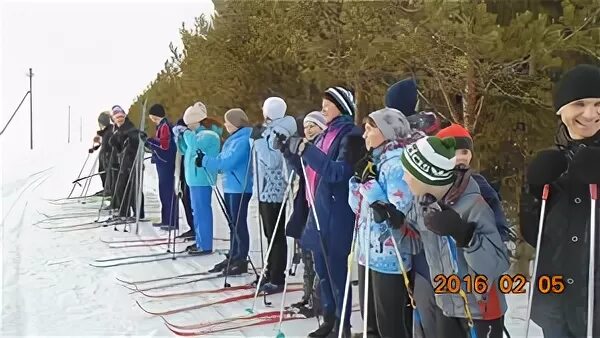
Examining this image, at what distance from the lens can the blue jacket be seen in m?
3.76

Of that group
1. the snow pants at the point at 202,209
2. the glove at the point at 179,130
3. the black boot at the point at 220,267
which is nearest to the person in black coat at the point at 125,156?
the glove at the point at 179,130

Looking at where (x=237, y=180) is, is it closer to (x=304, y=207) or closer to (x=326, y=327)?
(x=304, y=207)

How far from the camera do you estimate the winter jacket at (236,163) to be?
Result: 19.1 feet

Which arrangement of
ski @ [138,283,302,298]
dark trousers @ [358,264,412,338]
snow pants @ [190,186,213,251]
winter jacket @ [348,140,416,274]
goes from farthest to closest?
snow pants @ [190,186,213,251] < ski @ [138,283,302,298] < dark trousers @ [358,264,412,338] < winter jacket @ [348,140,416,274]

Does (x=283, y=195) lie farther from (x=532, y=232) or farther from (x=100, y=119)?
(x=100, y=119)

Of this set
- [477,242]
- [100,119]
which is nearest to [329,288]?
[477,242]

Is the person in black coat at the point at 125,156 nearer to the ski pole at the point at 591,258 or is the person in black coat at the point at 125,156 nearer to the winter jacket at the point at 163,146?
the winter jacket at the point at 163,146

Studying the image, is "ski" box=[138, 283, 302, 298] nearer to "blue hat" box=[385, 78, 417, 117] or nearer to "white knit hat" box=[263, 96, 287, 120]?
"white knit hat" box=[263, 96, 287, 120]

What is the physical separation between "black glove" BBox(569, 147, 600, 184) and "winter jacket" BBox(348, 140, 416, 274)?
81 centimetres

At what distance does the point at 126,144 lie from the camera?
9148 millimetres

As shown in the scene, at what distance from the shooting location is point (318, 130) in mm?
4543

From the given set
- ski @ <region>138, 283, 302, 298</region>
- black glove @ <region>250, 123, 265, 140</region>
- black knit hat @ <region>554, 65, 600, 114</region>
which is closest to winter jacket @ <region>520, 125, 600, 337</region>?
black knit hat @ <region>554, 65, 600, 114</region>

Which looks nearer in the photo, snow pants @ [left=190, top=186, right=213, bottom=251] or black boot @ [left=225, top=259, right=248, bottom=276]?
black boot @ [left=225, top=259, right=248, bottom=276]
